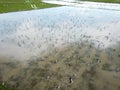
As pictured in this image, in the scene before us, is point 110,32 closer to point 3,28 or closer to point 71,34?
point 71,34

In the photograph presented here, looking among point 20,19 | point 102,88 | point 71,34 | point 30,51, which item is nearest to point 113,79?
point 102,88

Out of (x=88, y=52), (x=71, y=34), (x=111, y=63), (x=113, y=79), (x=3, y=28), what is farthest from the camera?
(x=3, y=28)

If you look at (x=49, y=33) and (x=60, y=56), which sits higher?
(x=60, y=56)

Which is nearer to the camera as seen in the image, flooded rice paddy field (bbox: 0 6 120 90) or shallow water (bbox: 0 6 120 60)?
flooded rice paddy field (bbox: 0 6 120 90)

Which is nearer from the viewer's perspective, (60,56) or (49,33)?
(60,56)

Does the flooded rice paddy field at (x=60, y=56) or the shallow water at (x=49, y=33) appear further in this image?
the shallow water at (x=49, y=33)
